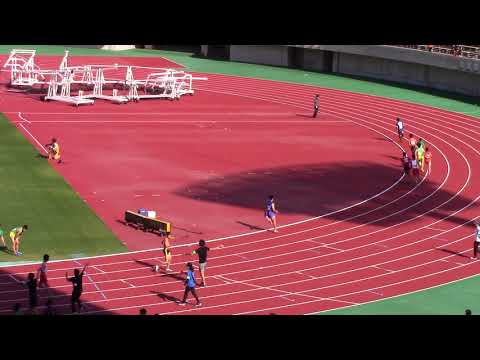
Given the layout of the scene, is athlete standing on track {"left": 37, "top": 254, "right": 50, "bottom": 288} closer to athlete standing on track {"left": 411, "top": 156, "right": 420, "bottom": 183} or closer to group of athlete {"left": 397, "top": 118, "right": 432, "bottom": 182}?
group of athlete {"left": 397, "top": 118, "right": 432, "bottom": 182}

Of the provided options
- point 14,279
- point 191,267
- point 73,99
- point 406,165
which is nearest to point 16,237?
point 14,279

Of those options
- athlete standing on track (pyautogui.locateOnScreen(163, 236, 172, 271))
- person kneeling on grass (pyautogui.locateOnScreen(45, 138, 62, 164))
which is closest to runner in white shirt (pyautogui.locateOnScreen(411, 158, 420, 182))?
person kneeling on grass (pyautogui.locateOnScreen(45, 138, 62, 164))

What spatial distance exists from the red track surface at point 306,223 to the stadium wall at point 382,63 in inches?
222

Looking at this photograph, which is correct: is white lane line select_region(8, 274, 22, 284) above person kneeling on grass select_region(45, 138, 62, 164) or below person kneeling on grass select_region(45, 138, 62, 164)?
below

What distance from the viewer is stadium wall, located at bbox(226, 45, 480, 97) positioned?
55281 millimetres

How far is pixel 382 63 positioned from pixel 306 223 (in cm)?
3660

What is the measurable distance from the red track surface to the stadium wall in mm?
5634

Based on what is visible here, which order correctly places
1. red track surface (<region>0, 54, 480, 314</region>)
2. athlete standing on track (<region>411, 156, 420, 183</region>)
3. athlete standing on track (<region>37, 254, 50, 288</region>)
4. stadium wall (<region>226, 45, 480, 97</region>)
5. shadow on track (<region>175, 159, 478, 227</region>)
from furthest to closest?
1. stadium wall (<region>226, 45, 480, 97</region>)
2. athlete standing on track (<region>411, 156, 420, 183</region>)
3. shadow on track (<region>175, 159, 478, 227</region>)
4. red track surface (<region>0, 54, 480, 314</region>)
5. athlete standing on track (<region>37, 254, 50, 288</region>)

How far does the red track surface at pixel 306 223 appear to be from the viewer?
2202 centimetres

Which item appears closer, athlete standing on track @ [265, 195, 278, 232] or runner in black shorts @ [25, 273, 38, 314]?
runner in black shorts @ [25, 273, 38, 314]
